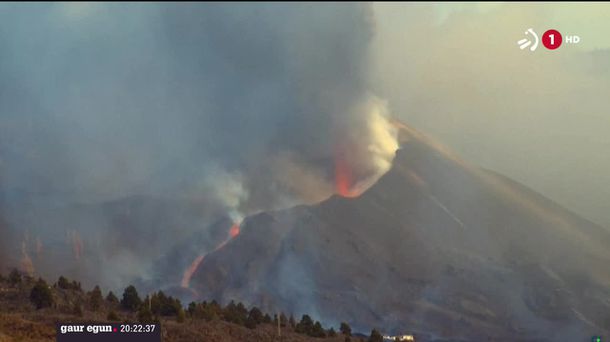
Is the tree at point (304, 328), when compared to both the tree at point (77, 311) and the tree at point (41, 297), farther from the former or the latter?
the tree at point (41, 297)

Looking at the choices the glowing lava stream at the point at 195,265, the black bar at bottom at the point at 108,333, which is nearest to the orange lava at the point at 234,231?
the glowing lava stream at the point at 195,265

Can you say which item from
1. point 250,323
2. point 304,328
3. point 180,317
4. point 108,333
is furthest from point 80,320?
point 304,328

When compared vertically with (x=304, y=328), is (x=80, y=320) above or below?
below

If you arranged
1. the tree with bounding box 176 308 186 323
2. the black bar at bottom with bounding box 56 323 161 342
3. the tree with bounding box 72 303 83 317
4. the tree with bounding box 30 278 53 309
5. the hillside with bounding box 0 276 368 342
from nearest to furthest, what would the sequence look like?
the black bar at bottom with bounding box 56 323 161 342
the hillside with bounding box 0 276 368 342
the tree with bounding box 72 303 83 317
the tree with bounding box 30 278 53 309
the tree with bounding box 176 308 186 323

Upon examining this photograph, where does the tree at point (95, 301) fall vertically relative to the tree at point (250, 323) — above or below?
above

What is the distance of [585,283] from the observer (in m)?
132

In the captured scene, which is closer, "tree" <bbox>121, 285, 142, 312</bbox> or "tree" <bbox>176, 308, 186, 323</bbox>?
"tree" <bbox>176, 308, 186, 323</bbox>

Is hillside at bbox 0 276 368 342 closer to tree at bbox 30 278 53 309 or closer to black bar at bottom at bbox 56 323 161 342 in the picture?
tree at bbox 30 278 53 309

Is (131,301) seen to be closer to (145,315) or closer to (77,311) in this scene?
(145,315)

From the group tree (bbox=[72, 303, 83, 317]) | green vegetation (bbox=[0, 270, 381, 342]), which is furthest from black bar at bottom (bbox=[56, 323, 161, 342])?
tree (bbox=[72, 303, 83, 317])

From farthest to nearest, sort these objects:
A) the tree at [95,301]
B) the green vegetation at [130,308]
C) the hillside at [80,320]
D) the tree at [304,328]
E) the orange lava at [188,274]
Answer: the orange lava at [188,274], the tree at [304,328], the tree at [95,301], the green vegetation at [130,308], the hillside at [80,320]

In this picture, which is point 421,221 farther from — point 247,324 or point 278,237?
point 247,324

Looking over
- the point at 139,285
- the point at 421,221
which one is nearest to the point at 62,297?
the point at 139,285

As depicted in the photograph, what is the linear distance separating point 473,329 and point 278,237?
42.5 meters
